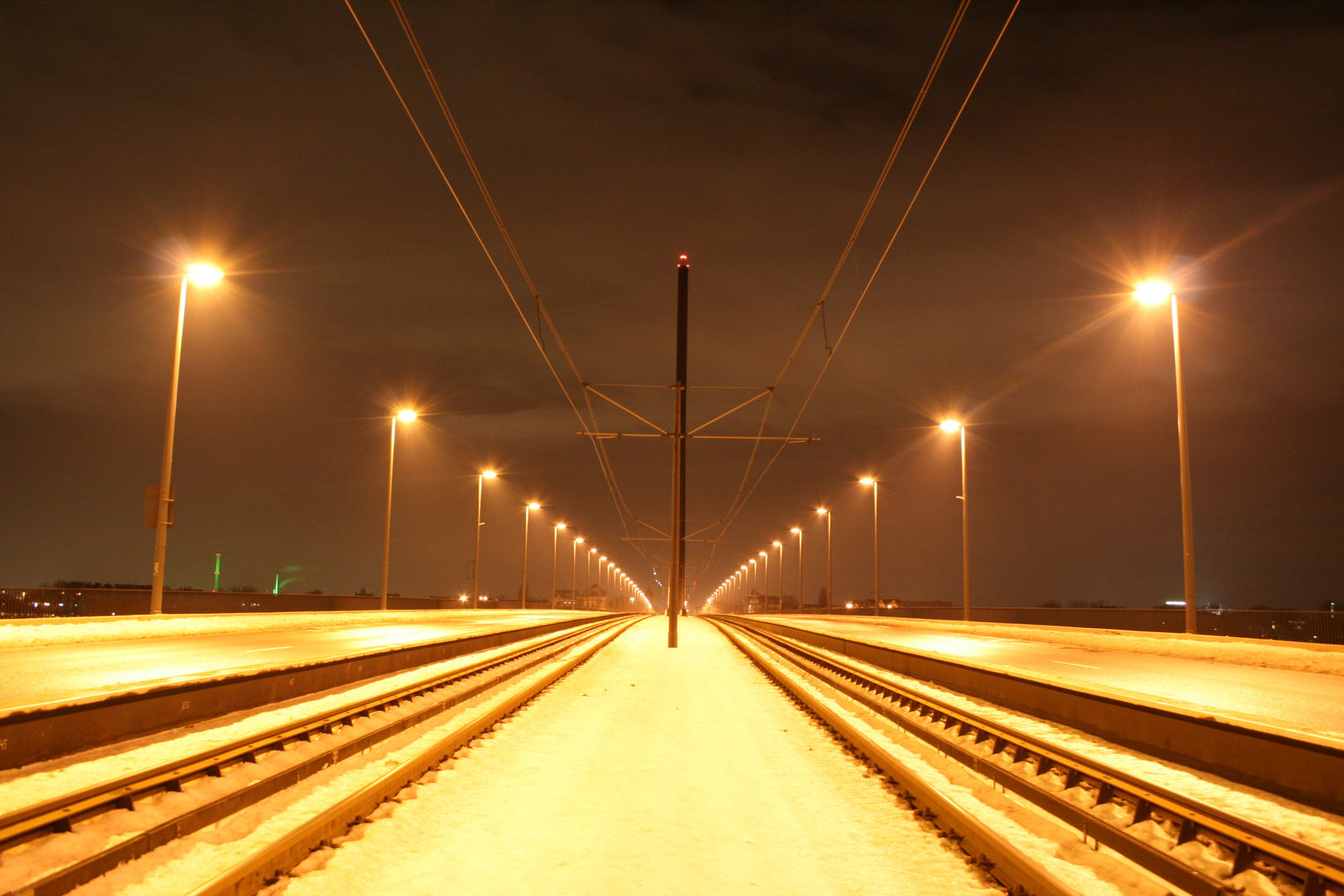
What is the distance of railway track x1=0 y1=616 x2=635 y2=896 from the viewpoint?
17.0ft

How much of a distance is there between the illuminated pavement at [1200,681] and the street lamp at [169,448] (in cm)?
1860

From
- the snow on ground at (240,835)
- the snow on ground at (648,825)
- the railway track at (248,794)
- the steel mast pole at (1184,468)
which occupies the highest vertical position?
the steel mast pole at (1184,468)

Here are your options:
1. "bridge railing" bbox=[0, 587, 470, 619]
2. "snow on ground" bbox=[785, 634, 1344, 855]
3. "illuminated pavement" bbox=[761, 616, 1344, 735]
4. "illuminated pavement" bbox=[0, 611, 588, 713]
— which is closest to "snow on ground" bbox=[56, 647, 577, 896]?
"illuminated pavement" bbox=[0, 611, 588, 713]

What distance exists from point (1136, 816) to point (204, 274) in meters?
24.1

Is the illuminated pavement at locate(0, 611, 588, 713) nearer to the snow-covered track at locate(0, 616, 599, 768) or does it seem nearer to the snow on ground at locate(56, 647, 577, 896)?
the snow-covered track at locate(0, 616, 599, 768)

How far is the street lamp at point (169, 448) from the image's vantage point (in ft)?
74.5

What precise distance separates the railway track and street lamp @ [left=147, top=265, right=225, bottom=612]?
42.0 feet

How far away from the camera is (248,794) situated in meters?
7.00

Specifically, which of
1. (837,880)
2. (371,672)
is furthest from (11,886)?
(371,672)

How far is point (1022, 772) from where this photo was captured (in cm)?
912

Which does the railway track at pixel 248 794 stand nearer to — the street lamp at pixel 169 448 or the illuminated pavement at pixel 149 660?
the illuminated pavement at pixel 149 660

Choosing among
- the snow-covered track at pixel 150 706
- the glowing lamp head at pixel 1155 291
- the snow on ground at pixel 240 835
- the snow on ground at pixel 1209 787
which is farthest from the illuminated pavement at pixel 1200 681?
the snow-covered track at pixel 150 706

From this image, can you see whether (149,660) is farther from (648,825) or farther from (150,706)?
(648,825)

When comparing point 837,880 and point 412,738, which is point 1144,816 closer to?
point 837,880
